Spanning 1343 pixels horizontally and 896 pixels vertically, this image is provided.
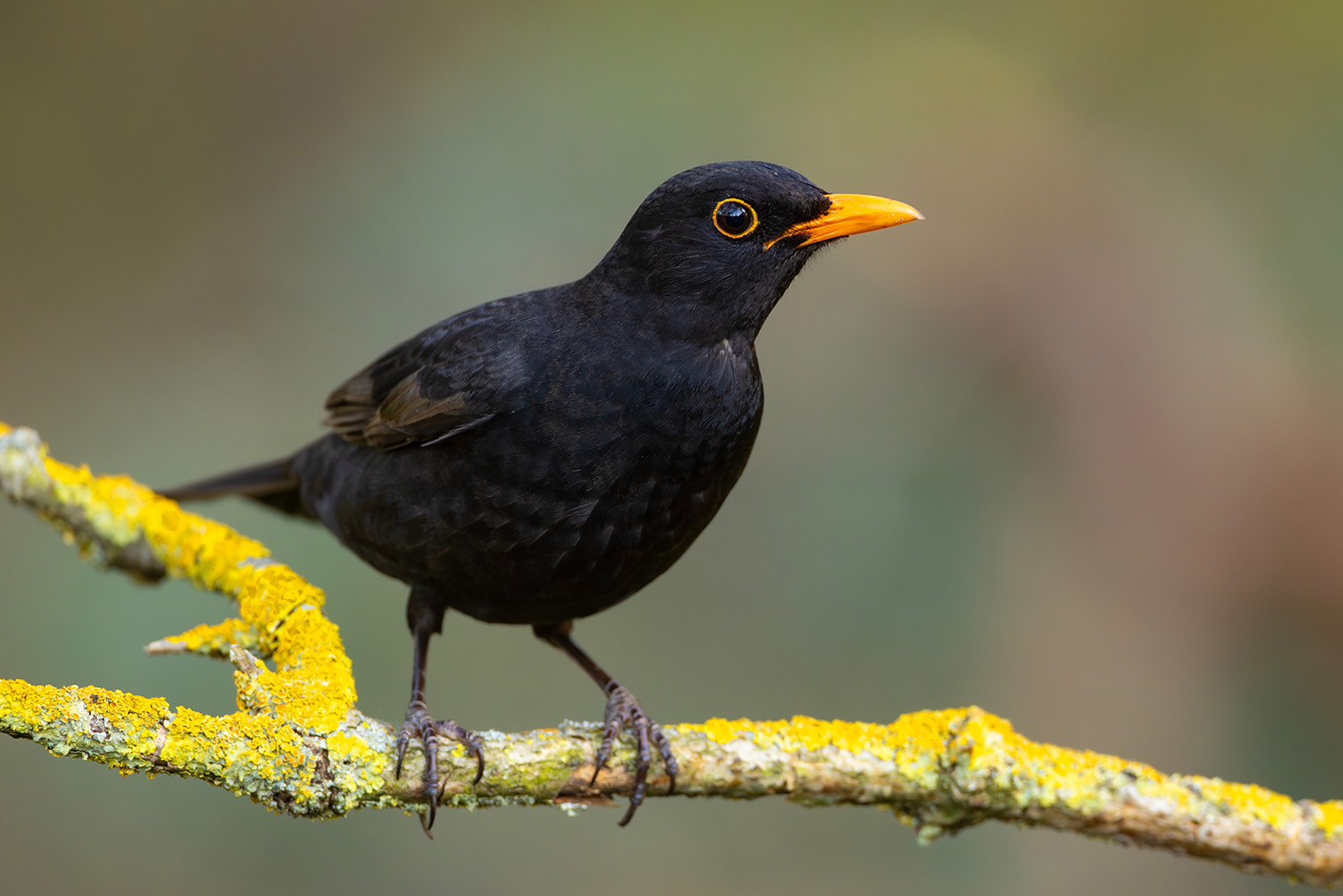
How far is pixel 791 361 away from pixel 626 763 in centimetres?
372

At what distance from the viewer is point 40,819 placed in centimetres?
552

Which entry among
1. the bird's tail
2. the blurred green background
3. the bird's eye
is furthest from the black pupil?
the blurred green background

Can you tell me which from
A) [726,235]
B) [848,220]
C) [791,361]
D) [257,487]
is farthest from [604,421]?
[791,361]

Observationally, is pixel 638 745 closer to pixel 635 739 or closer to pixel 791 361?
pixel 635 739

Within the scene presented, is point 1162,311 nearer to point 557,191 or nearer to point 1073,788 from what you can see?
point 557,191

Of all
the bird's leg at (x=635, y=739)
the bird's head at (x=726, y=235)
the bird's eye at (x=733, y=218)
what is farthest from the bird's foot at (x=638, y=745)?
the bird's eye at (x=733, y=218)

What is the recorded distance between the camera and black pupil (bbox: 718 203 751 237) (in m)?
3.82

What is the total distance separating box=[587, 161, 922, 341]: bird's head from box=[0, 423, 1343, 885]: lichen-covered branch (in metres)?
1.42

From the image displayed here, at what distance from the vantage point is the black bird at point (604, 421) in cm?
361

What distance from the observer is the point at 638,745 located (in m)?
3.79

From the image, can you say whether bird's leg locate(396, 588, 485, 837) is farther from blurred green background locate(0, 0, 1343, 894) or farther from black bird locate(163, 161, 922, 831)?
blurred green background locate(0, 0, 1343, 894)

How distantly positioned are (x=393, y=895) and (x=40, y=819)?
5.94 ft

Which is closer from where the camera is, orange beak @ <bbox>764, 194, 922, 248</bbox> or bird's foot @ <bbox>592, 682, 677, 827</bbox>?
bird's foot @ <bbox>592, 682, 677, 827</bbox>

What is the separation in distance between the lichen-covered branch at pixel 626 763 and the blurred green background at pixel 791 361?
2227mm
